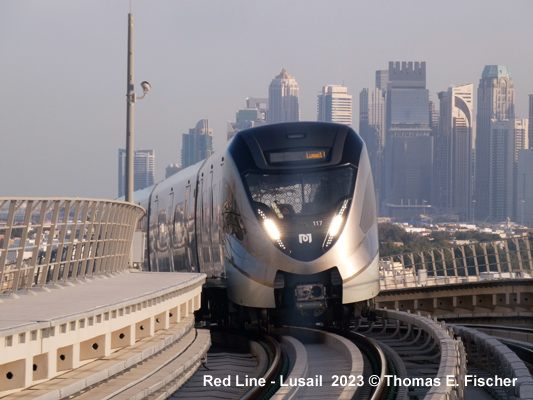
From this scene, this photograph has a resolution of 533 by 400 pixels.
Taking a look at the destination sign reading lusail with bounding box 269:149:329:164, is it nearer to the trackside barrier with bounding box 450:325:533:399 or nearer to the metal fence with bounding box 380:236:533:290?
the trackside barrier with bounding box 450:325:533:399

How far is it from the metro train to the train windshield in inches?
→ 0.7

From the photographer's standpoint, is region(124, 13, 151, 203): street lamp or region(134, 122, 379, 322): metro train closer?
region(134, 122, 379, 322): metro train

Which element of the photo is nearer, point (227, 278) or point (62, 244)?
point (62, 244)

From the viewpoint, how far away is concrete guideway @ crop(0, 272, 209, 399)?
8.67 meters

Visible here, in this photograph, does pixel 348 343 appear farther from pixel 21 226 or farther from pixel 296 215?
pixel 21 226

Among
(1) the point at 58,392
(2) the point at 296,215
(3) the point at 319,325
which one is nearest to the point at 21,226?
(1) the point at 58,392

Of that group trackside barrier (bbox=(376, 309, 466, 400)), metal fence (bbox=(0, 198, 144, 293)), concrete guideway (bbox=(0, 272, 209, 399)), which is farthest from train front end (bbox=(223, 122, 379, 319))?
concrete guideway (bbox=(0, 272, 209, 399))

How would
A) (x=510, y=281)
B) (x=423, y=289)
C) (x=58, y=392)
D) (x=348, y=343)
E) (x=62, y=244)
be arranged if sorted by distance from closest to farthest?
(x=58, y=392) < (x=62, y=244) < (x=348, y=343) < (x=510, y=281) < (x=423, y=289)

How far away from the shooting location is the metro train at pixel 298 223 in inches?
711

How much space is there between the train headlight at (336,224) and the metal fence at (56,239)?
3.32 metres

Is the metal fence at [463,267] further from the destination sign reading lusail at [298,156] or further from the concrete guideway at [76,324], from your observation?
the concrete guideway at [76,324]

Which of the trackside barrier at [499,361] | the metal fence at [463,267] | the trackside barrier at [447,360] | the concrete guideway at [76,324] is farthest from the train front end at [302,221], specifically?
the metal fence at [463,267]

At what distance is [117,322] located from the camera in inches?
433

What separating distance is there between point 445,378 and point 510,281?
16.7 meters
